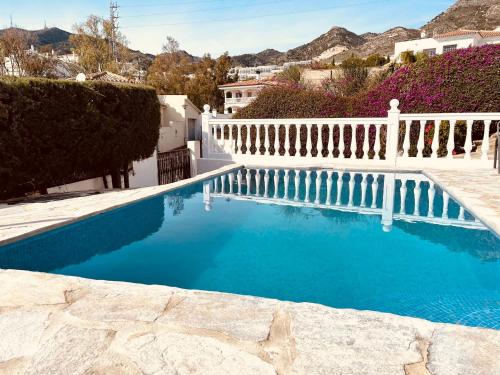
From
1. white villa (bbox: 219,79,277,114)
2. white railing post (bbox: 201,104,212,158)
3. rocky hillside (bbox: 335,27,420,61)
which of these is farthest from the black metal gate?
rocky hillside (bbox: 335,27,420,61)

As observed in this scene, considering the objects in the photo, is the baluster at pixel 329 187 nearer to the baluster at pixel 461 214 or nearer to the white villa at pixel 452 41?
the baluster at pixel 461 214

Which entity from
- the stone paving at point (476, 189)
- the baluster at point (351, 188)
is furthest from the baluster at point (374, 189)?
the stone paving at point (476, 189)

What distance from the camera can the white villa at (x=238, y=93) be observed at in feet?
142

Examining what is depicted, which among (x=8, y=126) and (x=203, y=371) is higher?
(x=8, y=126)

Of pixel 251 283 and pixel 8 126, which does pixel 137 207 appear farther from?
pixel 251 283

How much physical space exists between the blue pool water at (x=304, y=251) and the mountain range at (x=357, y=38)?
2012 inches

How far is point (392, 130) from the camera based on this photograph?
9859mm

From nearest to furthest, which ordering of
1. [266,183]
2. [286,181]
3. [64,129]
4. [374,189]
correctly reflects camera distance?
[64,129], [374,189], [266,183], [286,181]

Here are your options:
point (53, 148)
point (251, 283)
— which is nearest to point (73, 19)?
point (53, 148)

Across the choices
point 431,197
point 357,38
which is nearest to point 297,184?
point 431,197

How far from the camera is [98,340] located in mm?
2176

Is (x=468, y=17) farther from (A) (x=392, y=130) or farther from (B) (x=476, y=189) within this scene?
(B) (x=476, y=189)

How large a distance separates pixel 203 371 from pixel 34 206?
5.43 m

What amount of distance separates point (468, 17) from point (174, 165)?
243 feet
